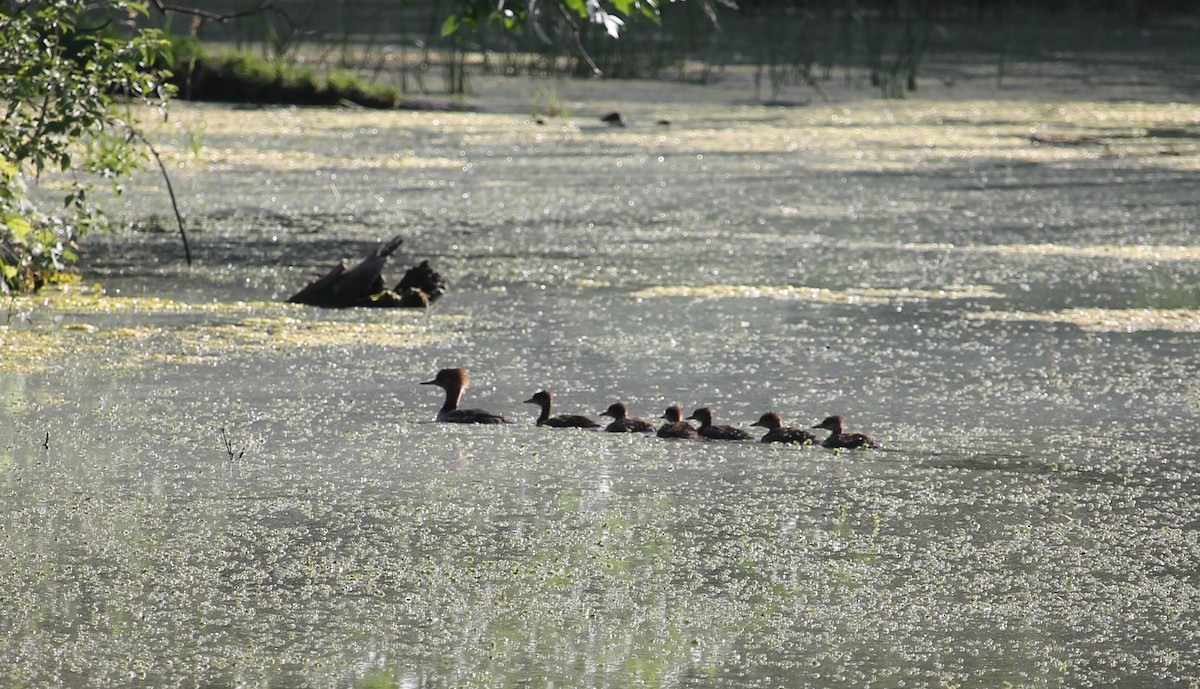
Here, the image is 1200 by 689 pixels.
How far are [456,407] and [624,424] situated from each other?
1.32ft

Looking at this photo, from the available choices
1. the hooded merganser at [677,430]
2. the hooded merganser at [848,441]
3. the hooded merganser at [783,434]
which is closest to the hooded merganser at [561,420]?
the hooded merganser at [677,430]

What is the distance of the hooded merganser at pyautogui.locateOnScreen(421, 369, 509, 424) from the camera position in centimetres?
388

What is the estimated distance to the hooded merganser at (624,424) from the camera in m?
3.82

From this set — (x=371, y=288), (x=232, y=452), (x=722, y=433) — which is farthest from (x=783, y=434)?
(x=371, y=288)

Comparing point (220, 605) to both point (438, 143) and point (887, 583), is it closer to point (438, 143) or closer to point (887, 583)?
point (887, 583)

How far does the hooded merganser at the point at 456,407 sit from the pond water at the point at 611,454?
0.14 feet

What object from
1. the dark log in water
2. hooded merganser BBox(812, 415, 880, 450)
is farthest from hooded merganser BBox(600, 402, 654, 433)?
the dark log in water

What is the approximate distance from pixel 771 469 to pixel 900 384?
0.94 m

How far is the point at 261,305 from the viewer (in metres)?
5.31

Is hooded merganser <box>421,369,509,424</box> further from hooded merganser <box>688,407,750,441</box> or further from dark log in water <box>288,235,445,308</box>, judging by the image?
dark log in water <box>288,235,445,308</box>

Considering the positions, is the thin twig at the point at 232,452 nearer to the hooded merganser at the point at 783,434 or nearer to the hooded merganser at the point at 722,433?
the hooded merganser at the point at 722,433

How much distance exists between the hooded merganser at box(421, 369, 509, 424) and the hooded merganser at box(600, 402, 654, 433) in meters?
0.24

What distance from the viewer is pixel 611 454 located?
3664mm

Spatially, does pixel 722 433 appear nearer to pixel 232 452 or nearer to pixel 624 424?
pixel 624 424
